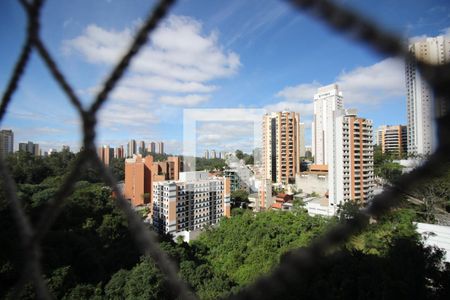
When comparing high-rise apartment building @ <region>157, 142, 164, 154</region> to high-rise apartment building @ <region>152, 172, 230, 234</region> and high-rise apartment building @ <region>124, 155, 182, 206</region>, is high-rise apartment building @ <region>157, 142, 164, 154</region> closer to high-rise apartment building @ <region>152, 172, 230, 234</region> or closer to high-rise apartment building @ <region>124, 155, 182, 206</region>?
high-rise apartment building @ <region>124, 155, 182, 206</region>

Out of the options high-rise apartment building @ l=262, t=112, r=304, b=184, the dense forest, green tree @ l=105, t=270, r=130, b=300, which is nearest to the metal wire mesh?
the dense forest

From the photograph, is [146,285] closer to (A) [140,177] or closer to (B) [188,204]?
(B) [188,204]

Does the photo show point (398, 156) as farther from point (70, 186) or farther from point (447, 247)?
point (70, 186)

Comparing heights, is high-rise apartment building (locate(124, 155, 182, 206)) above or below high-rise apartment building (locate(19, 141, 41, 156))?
below

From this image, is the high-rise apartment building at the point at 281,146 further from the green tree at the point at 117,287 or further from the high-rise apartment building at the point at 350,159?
the green tree at the point at 117,287

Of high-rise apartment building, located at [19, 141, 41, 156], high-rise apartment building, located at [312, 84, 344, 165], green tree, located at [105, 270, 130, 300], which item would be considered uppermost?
high-rise apartment building, located at [312, 84, 344, 165]

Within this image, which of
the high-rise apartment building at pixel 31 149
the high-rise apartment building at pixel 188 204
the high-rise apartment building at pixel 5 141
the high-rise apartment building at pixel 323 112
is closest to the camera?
the high-rise apartment building at pixel 5 141

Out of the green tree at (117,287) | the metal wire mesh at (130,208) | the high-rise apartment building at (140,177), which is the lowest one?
the green tree at (117,287)

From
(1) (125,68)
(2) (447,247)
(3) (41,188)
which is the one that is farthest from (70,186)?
(3) (41,188)

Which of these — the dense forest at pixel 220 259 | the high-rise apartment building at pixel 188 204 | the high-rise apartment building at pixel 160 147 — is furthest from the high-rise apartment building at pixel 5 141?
the high-rise apartment building at pixel 160 147
